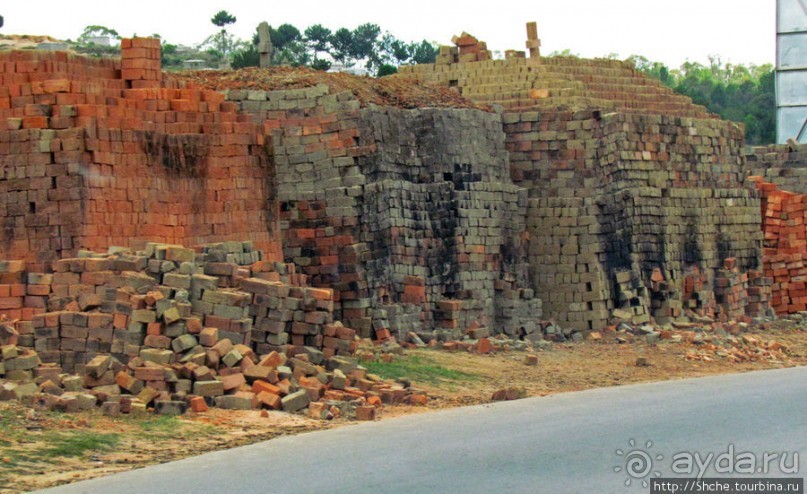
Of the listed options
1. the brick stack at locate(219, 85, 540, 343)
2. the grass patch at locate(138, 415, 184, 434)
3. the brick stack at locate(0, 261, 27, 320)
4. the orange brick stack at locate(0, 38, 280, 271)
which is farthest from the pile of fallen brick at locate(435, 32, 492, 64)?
the grass patch at locate(138, 415, 184, 434)

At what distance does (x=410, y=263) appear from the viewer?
24734 millimetres

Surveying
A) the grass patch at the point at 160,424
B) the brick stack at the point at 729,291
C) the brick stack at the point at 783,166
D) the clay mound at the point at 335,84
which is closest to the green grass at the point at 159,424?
the grass patch at the point at 160,424

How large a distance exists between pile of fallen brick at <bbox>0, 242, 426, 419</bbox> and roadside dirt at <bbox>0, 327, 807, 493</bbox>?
1.43 feet

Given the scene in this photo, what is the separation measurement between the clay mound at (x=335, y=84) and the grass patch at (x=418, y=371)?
457 cm

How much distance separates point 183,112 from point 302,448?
7.72 meters

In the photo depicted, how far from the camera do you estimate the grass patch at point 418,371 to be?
68.8ft

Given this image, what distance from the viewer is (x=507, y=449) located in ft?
49.9

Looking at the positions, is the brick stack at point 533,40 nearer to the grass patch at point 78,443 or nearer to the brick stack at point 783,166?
the brick stack at point 783,166

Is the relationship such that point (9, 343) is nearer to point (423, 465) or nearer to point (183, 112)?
point (183, 112)

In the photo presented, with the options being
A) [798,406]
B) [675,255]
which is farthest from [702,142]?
[798,406]

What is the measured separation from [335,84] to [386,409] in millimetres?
7758

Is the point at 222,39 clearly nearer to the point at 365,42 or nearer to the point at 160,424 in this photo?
the point at 365,42

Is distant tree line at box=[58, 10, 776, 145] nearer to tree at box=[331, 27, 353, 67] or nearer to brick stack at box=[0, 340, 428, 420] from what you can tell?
tree at box=[331, 27, 353, 67]

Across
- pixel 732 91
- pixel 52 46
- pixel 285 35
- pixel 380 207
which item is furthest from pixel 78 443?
pixel 732 91
